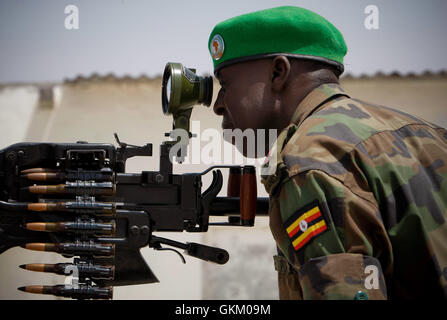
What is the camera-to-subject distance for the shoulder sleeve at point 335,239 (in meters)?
2.07

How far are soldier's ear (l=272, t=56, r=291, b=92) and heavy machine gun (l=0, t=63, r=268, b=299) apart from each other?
774 mm

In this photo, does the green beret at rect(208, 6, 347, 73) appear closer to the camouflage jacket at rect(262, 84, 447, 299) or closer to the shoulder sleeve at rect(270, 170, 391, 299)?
the camouflage jacket at rect(262, 84, 447, 299)

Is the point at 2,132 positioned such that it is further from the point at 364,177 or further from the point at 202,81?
the point at 364,177

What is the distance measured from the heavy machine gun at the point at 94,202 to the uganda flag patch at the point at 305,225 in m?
1.24

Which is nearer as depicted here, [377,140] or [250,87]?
[377,140]

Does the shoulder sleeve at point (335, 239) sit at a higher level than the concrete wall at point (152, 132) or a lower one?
lower

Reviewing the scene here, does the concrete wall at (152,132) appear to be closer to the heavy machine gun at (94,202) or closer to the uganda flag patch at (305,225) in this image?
the heavy machine gun at (94,202)

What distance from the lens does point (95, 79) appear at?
28.6ft

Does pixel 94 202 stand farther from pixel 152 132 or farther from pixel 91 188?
pixel 152 132

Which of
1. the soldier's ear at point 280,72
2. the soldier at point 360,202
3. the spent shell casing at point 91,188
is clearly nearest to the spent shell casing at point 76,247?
the spent shell casing at point 91,188

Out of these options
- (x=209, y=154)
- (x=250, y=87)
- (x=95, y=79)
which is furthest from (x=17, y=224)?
(x=95, y=79)

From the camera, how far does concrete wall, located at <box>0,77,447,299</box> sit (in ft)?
26.3

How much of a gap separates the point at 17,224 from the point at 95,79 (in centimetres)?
540

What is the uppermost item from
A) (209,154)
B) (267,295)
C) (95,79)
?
(95,79)
